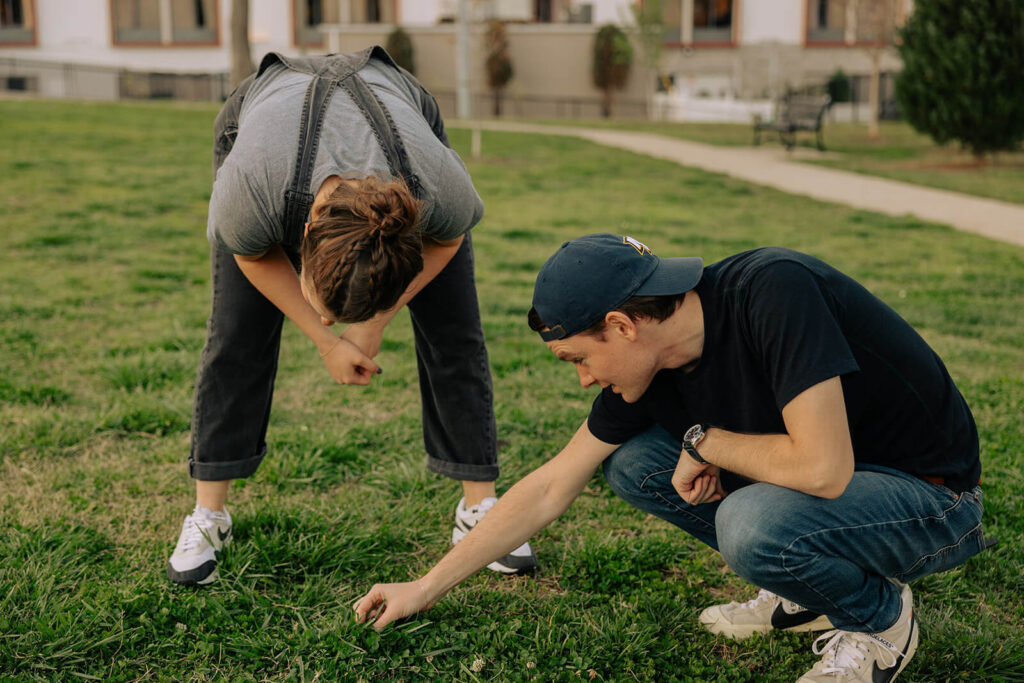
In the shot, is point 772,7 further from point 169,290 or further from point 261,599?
point 261,599

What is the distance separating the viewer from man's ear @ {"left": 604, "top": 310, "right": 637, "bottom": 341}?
2004mm

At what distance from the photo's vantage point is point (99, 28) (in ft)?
106

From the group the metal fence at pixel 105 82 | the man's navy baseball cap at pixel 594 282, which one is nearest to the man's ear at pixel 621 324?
the man's navy baseball cap at pixel 594 282

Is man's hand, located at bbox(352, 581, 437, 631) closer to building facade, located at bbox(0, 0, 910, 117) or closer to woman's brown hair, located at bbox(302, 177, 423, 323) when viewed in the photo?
woman's brown hair, located at bbox(302, 177, 423, 323)

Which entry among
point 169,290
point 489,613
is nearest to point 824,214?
point 169,290

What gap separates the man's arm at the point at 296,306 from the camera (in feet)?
8.39

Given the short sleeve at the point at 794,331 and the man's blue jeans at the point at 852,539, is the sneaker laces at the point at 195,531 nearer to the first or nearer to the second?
the man's blue jeans at the point at 852,539

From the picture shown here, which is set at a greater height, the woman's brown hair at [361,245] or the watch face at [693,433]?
the woman's brown hair at [361,245]

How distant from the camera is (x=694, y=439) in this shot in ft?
7.12

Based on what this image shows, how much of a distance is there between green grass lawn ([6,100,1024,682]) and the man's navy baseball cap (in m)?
0.95

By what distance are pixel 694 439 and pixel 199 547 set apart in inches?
60.2

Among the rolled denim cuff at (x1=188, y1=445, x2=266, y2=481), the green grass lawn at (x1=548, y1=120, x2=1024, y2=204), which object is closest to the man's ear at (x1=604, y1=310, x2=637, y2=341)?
the rolled denim cuff at (x1=188, y1=445, x2=266, y2=481)

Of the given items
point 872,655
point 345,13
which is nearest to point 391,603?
point 872,655

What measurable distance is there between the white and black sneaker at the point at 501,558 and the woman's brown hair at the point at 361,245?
0.91 m
